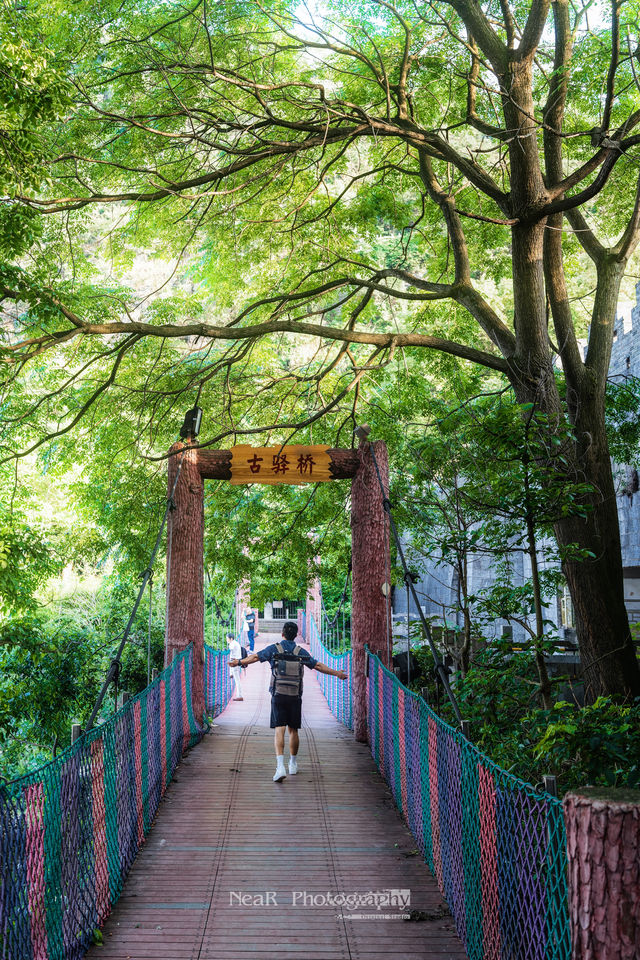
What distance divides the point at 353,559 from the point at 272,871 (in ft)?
12.8

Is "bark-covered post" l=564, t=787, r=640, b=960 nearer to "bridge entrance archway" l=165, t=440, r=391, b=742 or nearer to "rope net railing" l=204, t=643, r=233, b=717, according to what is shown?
"bridge entrance archway" l=165, t=440, r=391, b=742

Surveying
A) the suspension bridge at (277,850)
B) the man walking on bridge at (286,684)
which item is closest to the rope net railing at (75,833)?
the suspension bridge at (277,850)

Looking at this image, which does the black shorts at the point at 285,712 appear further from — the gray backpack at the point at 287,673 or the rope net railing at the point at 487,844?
the rope net railing at the point at 487,844

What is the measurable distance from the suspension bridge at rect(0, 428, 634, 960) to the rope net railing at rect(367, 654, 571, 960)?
1 centimetres

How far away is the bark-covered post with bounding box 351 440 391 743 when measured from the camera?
755cm

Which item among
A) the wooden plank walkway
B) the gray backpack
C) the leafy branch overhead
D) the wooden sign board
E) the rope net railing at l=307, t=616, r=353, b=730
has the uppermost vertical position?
the leafy branch overhead

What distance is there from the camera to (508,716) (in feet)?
19.2

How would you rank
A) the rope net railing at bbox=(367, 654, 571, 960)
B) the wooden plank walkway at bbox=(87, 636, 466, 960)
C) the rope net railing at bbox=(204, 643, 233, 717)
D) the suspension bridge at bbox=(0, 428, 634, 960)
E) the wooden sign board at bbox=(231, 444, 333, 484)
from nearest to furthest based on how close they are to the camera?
1. the rope net railing at bbox=(367, 654, 571, 960)
2. the suspension bridge at bbox=(0, 428, 634, 960)
3. the wooden plank walkway at bbox=(87, 636, 466, 960)
4. the wooden sign board at bbox=(231, 444, 333, 484)
5. the rope net railing at bbox=(204, 643, 233, 717)

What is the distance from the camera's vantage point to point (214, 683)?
33.8 ft

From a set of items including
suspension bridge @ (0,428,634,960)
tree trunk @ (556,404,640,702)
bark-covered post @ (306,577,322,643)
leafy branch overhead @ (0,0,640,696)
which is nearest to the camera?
suspension bridge @ (0,428,634,960)

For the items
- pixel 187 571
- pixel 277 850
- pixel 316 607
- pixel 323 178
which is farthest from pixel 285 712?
pixel 316 607

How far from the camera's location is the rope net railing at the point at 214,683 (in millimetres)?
9295

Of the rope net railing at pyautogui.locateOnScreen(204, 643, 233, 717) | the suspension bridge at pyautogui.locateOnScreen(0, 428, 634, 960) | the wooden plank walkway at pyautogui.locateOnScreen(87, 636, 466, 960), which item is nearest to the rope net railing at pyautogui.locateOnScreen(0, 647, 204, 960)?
the suspension bridge at pyautogui.locateOnScreen(0, 428, 634, 960)

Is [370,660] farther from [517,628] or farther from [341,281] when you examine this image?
[517,628]
